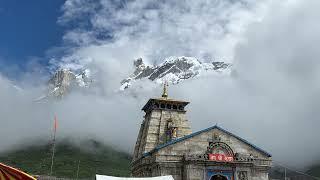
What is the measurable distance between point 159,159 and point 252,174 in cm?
1181

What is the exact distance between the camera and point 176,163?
4625 centimetres

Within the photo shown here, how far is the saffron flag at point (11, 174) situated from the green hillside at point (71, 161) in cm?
12411

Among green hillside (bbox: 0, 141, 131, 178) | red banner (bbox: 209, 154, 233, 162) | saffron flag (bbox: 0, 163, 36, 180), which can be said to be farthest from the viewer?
green hillside (bbox: 0, 141, 131, 178)

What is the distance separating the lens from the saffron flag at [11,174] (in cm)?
842

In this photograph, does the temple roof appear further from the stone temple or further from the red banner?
the red banner

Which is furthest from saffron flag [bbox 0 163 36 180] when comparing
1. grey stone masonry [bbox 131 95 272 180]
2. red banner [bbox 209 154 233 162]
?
red banner [bbox 209 154 233 162]

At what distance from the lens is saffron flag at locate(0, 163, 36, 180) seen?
8424 millimetres

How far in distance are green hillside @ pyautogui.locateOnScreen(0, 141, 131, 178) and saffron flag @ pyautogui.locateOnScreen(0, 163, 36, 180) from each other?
12411cm

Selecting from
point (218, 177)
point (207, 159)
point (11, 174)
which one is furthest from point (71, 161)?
point (11, 174)

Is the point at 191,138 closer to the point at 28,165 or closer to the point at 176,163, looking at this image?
the point at 176,163

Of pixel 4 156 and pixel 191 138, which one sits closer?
pixel 191 138

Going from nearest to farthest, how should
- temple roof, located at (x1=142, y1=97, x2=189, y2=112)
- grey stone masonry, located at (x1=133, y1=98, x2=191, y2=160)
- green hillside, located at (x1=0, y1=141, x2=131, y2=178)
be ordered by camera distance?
grey stone masonry, located at (x1=133, y1=98, x2=191, y2=160) → temple roof, located at (x1=142, y1=97, x2=189, y2=112) → green hillside, located at (x1=0, y1=141, x2=131, y2=178)

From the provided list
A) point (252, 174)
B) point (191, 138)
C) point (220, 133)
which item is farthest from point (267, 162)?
point (191, 138)

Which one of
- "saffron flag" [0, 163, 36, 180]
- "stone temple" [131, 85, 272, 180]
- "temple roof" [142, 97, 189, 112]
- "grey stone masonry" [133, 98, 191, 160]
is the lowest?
"saffron flag" [0, 163, 36, 180]
